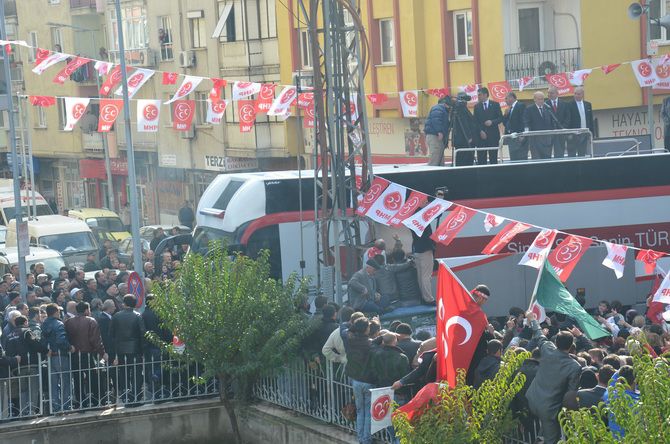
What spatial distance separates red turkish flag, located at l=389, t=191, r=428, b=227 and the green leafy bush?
7070mm

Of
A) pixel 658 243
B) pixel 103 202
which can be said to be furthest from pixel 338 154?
pixel 103 202

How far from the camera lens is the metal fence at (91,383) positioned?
1450cm

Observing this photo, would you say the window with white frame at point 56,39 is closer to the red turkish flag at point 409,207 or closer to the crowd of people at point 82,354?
the red turkish flag at point 409,207

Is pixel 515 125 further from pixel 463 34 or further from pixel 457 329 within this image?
pixel 463 34

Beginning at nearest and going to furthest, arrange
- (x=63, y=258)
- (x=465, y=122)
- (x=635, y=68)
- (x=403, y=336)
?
(x=403, y=336) → (x=465, y=122) → (x=635, y=68) → (x=63, y=258)

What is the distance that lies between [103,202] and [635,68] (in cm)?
3311

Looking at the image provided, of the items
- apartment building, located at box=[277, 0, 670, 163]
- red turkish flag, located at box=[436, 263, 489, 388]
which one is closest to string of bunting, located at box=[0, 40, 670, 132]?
apartment building, located at box=[277, 0, 670, 163]

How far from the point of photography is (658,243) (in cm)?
1908

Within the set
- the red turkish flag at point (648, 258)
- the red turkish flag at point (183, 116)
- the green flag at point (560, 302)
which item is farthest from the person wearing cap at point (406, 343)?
the red turkish flag at point (183, 116)

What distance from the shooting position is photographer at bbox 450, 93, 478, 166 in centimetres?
1948

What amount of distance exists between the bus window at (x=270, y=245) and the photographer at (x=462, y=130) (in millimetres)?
3375

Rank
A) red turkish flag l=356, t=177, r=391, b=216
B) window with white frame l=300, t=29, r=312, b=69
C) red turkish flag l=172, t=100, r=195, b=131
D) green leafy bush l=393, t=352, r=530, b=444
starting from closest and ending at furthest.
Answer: green leafy bush l=393, t=352, r=530, b=444, red turkish flag l=356, t=177, r=391, b=216, red turkish flag l=172, t=100, r=195, b=131, window with white frame l=300, t=29, r=312, b=69

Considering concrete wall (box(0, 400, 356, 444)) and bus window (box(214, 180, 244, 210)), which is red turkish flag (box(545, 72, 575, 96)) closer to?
bus window (box(214, 180, 244, 210))

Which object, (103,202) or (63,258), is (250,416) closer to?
(63,258)
